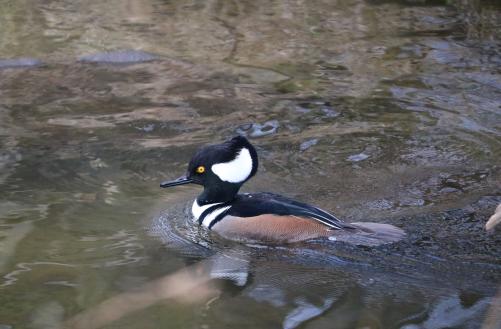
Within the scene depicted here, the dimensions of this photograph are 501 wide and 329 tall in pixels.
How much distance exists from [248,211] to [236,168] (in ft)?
1.24

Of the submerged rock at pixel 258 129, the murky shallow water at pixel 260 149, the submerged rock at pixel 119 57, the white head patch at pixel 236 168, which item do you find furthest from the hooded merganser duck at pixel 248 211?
the submerged rock at pixel 119 57

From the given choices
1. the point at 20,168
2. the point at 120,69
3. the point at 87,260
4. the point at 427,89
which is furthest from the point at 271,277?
the point at 120,69

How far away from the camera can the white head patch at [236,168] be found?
25.5 feet

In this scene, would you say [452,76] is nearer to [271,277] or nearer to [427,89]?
[427,89]

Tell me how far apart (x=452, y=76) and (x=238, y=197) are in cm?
491

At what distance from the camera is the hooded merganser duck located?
7.46 meters

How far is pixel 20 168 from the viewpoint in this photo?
8.95 metres

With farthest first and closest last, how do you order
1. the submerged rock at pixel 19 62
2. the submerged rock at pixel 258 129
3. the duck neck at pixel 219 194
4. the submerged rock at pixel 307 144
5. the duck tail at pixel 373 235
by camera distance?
the submerged rock at pixel 19 62, the submerged rock at pixel 258 129, the submerged rock at pixel 307 144, the duck neck at pixel 219 194, the duck tail at pixel 373 235

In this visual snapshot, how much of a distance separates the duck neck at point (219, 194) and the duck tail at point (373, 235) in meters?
1.01

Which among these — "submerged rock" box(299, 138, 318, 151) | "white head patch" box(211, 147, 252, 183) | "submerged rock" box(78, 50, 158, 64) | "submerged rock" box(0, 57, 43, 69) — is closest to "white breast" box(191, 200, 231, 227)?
"white head patch" box(211, 147, 252, 183)

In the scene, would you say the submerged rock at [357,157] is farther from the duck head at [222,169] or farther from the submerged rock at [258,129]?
the duck head at [222,169]

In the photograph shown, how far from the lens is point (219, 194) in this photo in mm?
7953

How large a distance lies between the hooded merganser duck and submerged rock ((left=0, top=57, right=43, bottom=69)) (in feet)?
17.0

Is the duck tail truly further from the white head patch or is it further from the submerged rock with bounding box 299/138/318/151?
the submerged rock with bounding box 299/138/318/151
